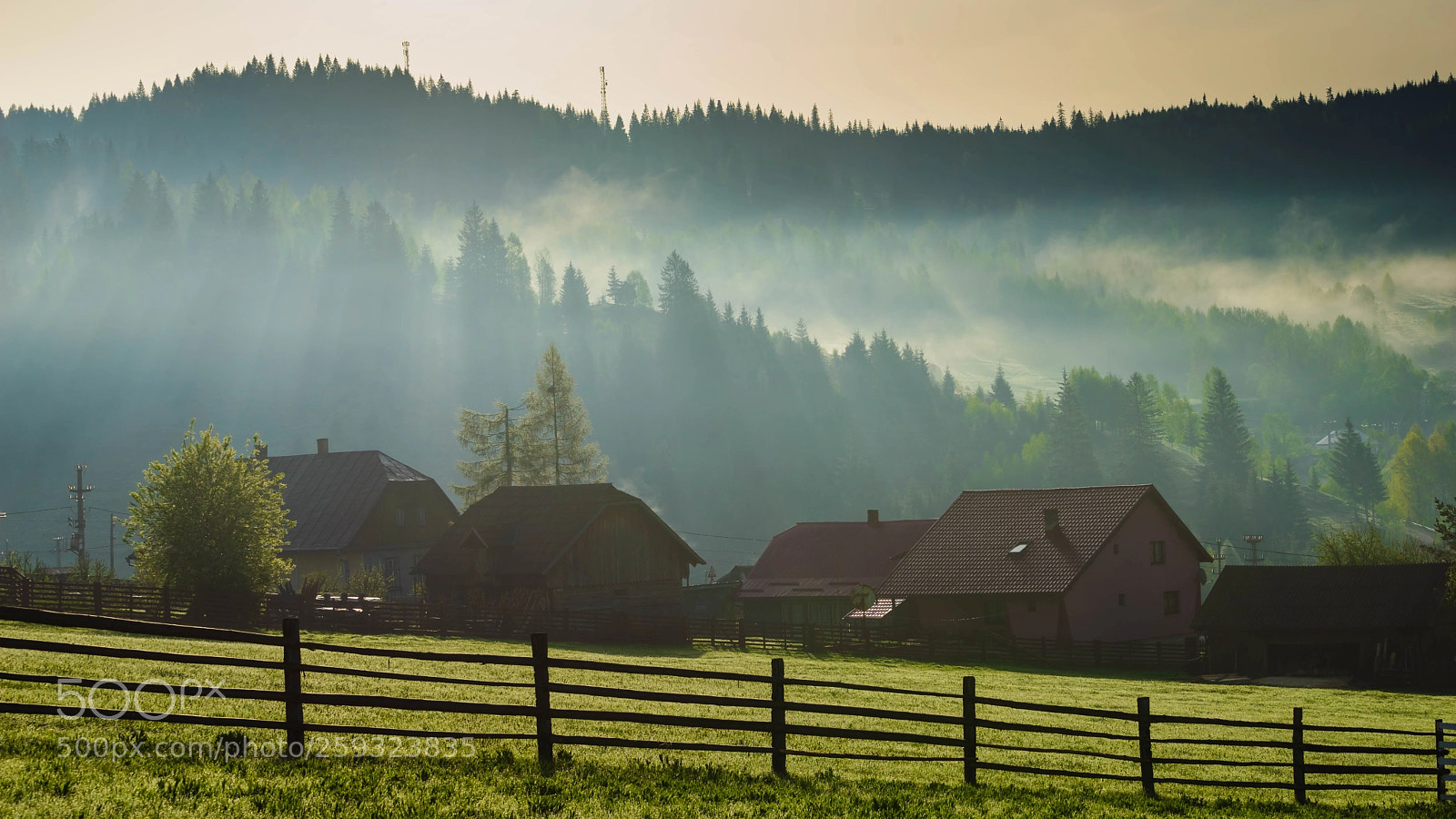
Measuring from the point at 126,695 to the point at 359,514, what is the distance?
6094 centimetres

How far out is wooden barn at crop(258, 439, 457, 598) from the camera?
225 feet

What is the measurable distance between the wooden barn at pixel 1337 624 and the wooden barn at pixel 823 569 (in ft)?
73.6

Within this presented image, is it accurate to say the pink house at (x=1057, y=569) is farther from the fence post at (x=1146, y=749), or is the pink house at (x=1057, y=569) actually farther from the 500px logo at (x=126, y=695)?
the 500px logo at (x=126, y=695)

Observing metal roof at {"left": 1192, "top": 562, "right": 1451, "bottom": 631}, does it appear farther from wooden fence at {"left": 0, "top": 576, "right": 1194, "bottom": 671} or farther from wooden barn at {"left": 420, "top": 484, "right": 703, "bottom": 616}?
wooden barn at {"left": 420, "top": 484, "right": 703, "bottom": 616}

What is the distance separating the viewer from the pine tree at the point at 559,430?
8506cm

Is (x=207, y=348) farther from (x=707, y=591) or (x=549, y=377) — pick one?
(x=707, y=591)

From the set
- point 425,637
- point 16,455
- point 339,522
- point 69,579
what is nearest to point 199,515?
point 425,637

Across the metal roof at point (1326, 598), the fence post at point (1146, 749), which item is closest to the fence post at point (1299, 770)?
the fence post at point (1146, 749)

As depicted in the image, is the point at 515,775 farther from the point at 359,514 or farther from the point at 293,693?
the point at 359,514

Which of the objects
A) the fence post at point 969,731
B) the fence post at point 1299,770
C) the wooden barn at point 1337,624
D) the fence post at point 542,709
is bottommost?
the wooden barn at point 1337,624

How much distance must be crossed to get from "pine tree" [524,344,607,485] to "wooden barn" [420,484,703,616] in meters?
27.9

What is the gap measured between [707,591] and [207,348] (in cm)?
12603

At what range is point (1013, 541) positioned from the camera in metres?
55.5

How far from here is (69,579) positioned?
2116 inches
